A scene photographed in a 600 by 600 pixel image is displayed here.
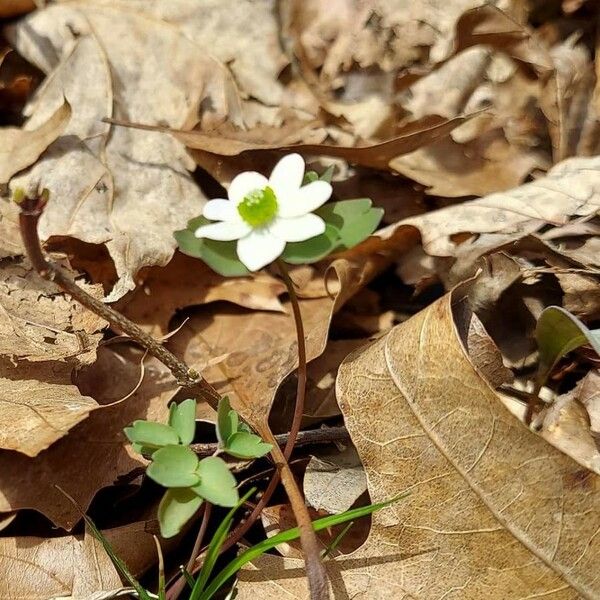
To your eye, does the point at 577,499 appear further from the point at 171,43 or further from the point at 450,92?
the point at 171,43

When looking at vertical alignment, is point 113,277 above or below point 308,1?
below

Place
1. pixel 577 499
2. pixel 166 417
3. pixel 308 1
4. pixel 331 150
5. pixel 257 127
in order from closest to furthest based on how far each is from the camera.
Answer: pixel 577 499, pixel 166 417, pixel 331 150, pixel 257 127, pixel 308 1

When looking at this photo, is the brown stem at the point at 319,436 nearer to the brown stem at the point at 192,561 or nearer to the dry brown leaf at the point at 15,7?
the brown stem at the point at 192,561

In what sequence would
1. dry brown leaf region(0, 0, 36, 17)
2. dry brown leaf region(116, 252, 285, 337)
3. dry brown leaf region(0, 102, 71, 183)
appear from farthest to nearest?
1. dry brown leaf region(0, 0, 36, 17)
2. dry brown leaf region(0, 102, 71, 183)
3. dry brown leaf region(116, 252, 285, 337)

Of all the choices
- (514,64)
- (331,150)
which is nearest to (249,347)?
(331,150)

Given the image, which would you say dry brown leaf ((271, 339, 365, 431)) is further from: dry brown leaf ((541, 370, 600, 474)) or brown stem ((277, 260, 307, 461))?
dry brown leaf ((541, 370, 600, 474))

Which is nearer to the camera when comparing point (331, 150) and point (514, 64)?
point (331, 150)

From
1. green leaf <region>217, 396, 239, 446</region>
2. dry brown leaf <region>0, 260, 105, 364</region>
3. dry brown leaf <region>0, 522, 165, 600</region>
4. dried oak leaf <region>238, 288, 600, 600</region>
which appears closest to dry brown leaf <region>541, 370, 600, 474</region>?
dried oak leaf <region>238, 288, 600, 600</region>
